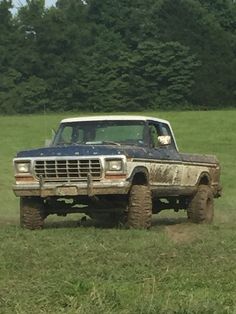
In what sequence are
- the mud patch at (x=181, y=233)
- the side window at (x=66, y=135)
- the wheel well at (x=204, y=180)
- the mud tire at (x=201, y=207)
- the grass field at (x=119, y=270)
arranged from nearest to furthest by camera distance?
the grass field at (x=119, y=270), the mud patch at (x=181, y=233), the side window at (x=66, y=135), the mud tire at (x=201, y=207), the wheel well at (x=204, y=180)

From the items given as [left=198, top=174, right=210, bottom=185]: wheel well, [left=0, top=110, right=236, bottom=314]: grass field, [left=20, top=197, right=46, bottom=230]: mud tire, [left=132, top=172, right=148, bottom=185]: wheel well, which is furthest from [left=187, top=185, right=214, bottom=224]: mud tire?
[left=20, top=197, right=46, bottom=230]: mud tire

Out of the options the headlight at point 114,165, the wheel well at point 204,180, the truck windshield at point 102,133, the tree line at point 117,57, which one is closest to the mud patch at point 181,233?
the headlight at point 114,165

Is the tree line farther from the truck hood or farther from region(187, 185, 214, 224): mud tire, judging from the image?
the truck hood

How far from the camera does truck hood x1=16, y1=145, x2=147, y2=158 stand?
12050 mm

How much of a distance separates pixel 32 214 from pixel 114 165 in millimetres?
1503

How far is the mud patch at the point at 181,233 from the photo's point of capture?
10.9m

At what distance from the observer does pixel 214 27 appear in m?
79.2

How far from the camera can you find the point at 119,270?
26.6 ft

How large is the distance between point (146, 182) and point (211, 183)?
2849 millimetres

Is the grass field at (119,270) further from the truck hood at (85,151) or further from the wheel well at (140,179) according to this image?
the truck hood at (85,151)

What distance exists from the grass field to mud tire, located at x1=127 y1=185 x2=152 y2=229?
0.87 ft

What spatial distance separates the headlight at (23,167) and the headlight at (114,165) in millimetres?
1227

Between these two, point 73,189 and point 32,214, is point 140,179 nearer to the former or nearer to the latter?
point 73,189

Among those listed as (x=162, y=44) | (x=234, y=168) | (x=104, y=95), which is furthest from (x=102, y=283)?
(x=162, y=44)
